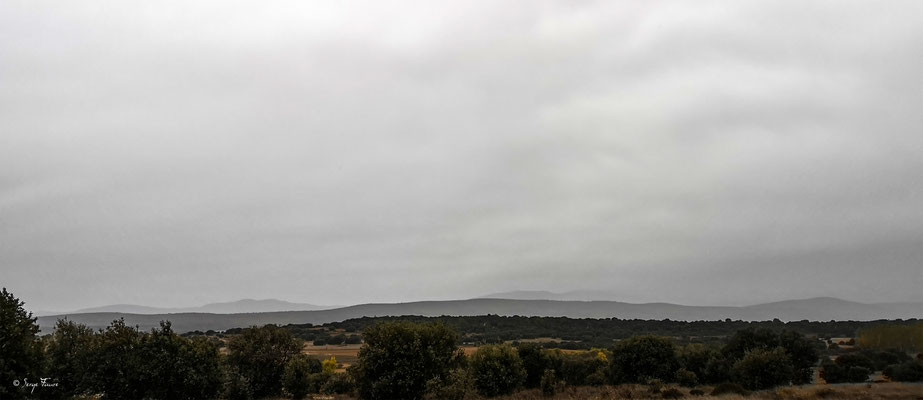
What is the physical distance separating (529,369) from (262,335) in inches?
902

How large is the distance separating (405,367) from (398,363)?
0.55 m

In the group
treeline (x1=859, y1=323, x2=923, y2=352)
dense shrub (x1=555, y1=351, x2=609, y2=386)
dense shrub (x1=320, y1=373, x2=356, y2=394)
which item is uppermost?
treeline (x1=859, y1=323, x2=923, y2=352)

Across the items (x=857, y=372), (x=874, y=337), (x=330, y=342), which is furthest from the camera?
(x=330, y=342)

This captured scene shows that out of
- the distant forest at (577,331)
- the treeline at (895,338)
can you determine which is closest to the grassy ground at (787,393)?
the treeline at (895,338)

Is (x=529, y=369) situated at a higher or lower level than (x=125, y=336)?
lower

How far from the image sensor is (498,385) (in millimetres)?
48781

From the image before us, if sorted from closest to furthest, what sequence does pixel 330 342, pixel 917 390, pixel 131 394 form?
pixel 131 394
pixel 917 390
pixel 330 342

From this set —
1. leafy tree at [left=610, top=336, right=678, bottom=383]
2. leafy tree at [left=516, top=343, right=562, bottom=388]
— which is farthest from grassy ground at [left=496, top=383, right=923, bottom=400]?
leafy tree at [left=610, top=336, right=678, bottom=383]

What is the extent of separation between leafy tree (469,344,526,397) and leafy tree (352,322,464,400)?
5.41 metres

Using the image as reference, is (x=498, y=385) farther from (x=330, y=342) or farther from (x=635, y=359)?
(x=330, y=342)

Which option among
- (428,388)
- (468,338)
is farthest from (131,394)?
(468,338)

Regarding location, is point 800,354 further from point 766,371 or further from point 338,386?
point 338,386

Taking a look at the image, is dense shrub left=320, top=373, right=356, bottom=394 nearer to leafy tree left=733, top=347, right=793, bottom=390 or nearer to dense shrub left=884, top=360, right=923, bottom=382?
leafy tree left=733, top=347, right=793, bottom=390

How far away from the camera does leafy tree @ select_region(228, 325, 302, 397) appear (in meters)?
46.5
